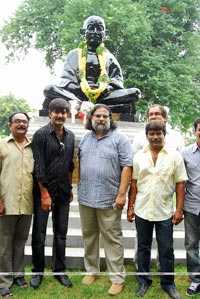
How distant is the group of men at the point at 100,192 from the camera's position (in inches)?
128

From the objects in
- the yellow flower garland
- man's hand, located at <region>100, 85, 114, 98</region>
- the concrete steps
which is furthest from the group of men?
man's hand, located at <region>100, 85, 114, 98</region>

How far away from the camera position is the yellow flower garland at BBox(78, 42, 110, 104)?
6.43m

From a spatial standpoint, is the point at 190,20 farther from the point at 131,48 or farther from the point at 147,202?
the point at 147,202

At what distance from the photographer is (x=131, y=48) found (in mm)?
15789

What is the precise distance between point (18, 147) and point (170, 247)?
1.61 meters

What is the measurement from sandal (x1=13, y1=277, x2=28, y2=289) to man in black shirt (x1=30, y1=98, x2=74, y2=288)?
63mm

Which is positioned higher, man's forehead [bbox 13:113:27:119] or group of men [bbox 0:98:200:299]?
man's forehead [bbox 13:113:27:119]

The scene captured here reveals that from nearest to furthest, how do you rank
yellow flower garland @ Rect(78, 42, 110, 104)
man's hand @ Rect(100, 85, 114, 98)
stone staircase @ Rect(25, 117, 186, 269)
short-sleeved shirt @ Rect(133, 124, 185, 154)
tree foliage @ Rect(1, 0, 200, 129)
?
short-sleeved shirt @ Rect(133, 124, 185, 154) → stone staircase @ Rect(25, 117, 186, 269) → yellow flower garland @ Rect(78, 42, 110, 104) → man's hand @ Rect(100, 85, 114, 98) → tree foliage @ Rect(1, 0, 200, 129)

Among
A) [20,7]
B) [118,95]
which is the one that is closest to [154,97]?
[20,7]

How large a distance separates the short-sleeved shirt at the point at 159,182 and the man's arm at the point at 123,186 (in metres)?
0.12

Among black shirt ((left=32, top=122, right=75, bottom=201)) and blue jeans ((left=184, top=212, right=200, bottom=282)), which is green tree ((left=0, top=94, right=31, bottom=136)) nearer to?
black shirt ((left=32, top=122, right=75, bottom=201))

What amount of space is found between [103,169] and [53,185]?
18.9 inches

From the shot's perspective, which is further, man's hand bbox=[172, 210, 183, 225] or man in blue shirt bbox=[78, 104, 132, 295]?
man in blue shirt bbox=[78, 104, 132, 295]

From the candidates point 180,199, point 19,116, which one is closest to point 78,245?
point 180,199
